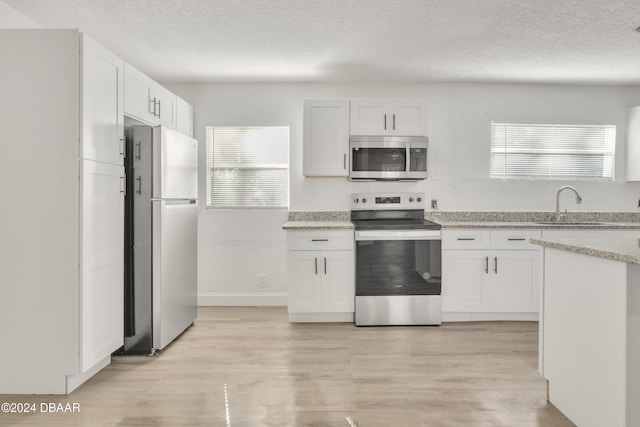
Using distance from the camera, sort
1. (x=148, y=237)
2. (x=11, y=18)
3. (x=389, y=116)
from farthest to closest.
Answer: (x=389, y=116), (x=148, y=237), (x=11, y=18)

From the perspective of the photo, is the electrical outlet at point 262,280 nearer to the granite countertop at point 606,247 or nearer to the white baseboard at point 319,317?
the white baseboard at point 319,317

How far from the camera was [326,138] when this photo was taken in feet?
14.0

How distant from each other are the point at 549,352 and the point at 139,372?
8.21ft

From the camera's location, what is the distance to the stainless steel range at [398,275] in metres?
3.94

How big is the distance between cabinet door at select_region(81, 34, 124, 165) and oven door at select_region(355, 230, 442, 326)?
2.15m

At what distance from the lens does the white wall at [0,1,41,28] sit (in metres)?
2.78

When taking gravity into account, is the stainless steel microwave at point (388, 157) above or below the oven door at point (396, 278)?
above

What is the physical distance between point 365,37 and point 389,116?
106cm

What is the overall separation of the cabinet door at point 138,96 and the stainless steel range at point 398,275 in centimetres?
201

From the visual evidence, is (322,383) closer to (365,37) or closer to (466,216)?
(365,37)

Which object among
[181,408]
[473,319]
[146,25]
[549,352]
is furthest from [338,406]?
[146,25]

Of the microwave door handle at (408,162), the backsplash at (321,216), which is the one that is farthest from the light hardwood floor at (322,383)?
the microwave door handle at (408,162)

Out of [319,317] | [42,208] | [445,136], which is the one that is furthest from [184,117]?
[445,136]

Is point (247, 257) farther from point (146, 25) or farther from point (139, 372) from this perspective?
point (146, 25)
